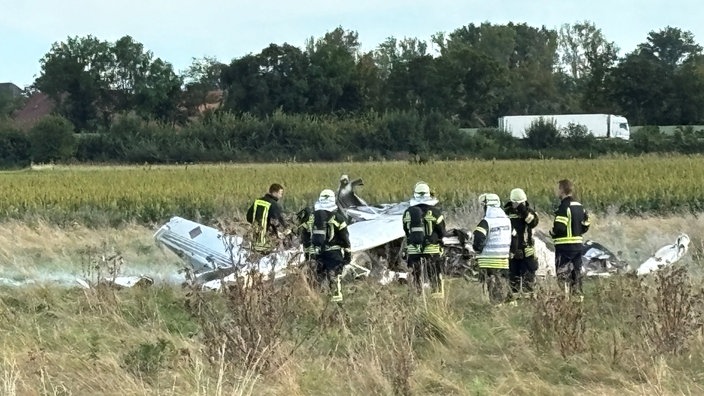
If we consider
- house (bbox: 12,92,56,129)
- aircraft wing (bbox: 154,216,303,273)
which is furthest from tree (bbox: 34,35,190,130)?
aircraft wing (bbox: 154,216,303,273)

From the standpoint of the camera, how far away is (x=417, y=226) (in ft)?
32.5

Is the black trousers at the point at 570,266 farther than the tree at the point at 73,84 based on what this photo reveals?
No

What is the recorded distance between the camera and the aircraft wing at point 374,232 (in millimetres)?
11109

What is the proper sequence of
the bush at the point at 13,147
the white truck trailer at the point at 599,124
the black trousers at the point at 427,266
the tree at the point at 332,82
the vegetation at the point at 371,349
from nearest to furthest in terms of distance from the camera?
1. the vegetation at the point at 371,349
2. the black trousers at the point at 427,266
3. the white truck trailer at the point at 599,124
4. the bush at the point at 13,147
5. the tree at the point at 332,82

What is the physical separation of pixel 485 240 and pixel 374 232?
1.98 meters

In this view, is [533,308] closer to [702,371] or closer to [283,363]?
[702,371]

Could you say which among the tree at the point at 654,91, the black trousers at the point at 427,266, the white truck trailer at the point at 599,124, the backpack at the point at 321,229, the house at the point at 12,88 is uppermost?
the house at the point at 12,88

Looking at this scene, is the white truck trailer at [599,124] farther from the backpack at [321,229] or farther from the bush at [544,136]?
the backpack at [321,229]

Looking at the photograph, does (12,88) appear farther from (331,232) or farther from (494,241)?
(494,241)

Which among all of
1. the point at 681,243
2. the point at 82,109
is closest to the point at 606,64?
the point at 82,109

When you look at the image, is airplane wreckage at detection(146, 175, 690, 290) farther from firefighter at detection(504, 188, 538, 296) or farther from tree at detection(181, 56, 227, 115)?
tree at detection(181, 56, 227, 115)

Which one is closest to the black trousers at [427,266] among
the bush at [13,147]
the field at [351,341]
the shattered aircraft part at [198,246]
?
the field at [351,341]

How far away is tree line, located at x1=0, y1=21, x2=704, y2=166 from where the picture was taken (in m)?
50.0

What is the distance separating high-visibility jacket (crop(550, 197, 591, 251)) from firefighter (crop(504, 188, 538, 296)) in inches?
15.1
